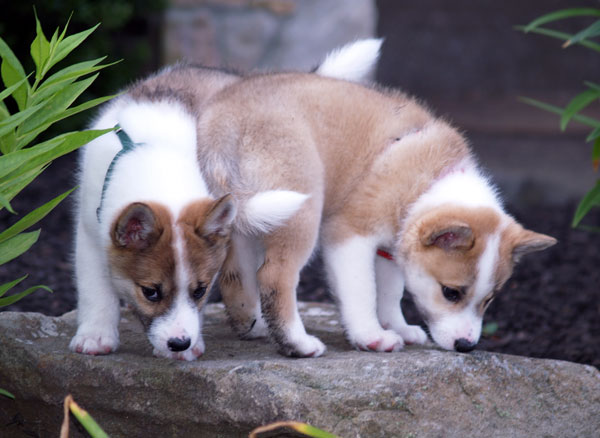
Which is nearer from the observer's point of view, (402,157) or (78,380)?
(78,380)

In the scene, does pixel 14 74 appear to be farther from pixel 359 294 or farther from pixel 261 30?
pixel 261 30

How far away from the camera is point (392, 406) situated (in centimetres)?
321

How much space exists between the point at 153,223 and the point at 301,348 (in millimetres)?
884

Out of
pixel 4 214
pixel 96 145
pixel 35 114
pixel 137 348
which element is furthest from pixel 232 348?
pixel 4 214

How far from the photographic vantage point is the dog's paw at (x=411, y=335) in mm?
4191

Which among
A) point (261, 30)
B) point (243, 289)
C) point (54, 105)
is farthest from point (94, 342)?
point (261, 30)

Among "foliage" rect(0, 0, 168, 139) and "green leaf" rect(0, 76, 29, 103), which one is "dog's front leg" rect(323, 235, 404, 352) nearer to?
"green leaf" rect(0, 76, 29, 103)

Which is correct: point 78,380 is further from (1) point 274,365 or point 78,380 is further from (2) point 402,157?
(2) point 402,157

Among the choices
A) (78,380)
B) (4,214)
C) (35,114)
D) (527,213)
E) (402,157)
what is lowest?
(527,213)

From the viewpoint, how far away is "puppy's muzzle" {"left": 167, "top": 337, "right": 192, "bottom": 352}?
329 cm

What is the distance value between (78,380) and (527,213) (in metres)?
5.59

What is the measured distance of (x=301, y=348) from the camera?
12.0ft

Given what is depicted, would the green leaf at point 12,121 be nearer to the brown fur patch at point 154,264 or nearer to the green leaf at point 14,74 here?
the green leaf at point 14,74

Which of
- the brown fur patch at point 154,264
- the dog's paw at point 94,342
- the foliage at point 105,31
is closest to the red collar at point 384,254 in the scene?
the brown fur patch at point 154,264
